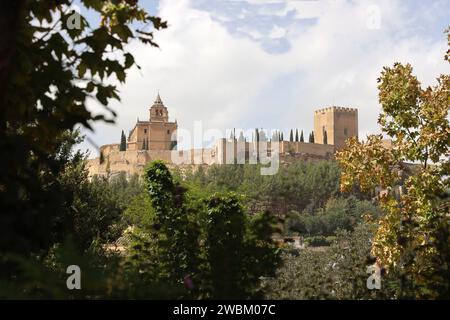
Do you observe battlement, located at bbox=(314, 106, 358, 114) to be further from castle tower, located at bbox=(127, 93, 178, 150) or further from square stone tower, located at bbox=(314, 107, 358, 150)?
castle tower, located at bbox=(127, 93, 178, 150)

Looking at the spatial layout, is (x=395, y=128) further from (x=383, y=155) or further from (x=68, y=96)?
(x=68, y=96)

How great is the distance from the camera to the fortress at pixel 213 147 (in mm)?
98250

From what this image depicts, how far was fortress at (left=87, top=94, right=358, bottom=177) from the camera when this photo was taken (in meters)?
98.2

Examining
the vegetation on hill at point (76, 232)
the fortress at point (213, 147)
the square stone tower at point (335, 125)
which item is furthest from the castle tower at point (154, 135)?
the vegetation on hill at point (76, 232)

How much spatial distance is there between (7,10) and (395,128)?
28.4ft

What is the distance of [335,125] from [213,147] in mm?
26781

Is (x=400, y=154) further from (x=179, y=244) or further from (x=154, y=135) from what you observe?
(x=154, y=135)

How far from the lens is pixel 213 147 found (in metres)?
100

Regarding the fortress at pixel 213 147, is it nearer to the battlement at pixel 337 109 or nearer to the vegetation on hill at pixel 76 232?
the battlement at pixel 337 109

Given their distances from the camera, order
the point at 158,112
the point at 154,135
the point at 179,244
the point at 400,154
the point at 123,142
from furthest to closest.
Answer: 1. the point at 158,112
2. the point at 154,135
3. the point at 123,142
4. the point at 400,154
5. the point at 179,244

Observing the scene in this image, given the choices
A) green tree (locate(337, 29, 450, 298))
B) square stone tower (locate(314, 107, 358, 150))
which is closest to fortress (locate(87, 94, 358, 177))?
square stone tower (locate(314, 107, 358, 150))

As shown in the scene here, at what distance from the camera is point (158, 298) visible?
3434 mm

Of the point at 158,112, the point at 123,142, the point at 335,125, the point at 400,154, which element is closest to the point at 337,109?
the point at 335,125
